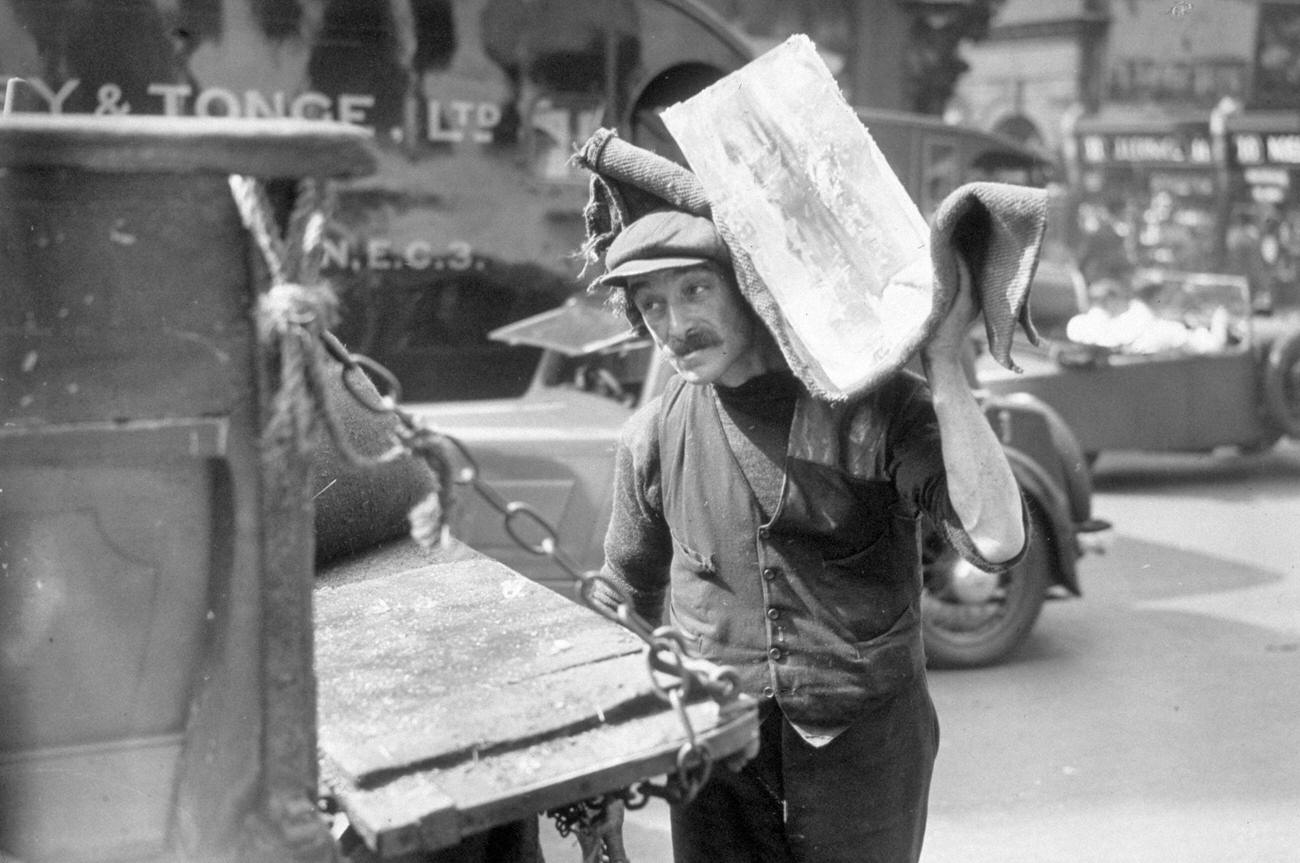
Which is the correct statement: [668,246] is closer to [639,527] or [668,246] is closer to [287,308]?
[639,527]

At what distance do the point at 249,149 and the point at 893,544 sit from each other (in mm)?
1410

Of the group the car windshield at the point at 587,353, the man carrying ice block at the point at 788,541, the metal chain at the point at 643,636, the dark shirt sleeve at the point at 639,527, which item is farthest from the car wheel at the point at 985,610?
the metal chain at the point at 643,636

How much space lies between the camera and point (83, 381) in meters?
1.53

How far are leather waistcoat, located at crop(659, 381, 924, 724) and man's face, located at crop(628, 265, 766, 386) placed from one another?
0.15m

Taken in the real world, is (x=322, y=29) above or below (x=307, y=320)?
above

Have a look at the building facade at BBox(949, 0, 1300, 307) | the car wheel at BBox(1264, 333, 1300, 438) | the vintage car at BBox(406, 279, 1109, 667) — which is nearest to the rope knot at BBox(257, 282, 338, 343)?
the vintage car at BBox(406, 279, 1109, 667)

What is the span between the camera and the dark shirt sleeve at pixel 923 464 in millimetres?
2281

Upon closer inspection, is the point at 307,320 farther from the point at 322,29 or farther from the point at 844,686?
the point at 322,29

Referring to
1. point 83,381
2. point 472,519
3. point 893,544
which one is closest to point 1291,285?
point 472,519

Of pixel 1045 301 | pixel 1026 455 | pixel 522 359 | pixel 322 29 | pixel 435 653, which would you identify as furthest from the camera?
pixel 1045 301

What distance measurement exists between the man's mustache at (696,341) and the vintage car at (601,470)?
2210mm

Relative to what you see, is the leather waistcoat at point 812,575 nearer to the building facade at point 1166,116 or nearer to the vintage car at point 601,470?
the vintage car at point 601,470

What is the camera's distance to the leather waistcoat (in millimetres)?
2459

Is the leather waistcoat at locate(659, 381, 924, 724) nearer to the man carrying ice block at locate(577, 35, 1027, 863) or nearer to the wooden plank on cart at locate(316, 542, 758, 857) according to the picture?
the man carrying ice block at locate(577, 35, 1027, 863)
